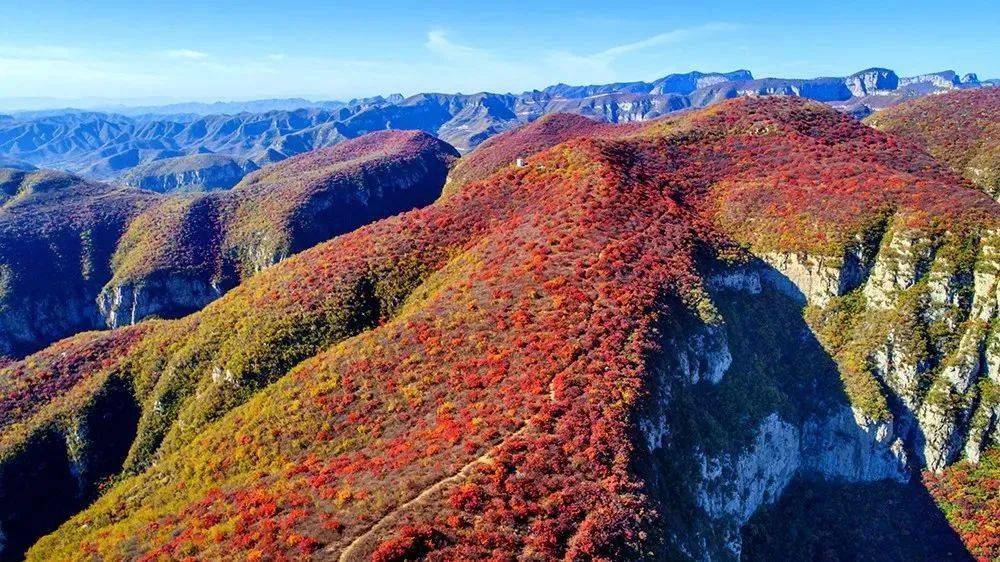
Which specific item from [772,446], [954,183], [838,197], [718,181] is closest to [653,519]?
[772,446]

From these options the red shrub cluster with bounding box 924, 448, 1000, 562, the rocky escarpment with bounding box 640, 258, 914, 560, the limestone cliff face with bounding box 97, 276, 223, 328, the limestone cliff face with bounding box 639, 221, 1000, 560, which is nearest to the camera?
the rocky escarpment with bounding box 640, 258, 914, 560

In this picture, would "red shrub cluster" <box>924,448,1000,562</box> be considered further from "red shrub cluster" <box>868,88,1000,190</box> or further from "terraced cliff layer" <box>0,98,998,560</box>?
"red shrub cluster" <box>868,88,1000,190</box>

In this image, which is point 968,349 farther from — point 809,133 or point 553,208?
point 809,133

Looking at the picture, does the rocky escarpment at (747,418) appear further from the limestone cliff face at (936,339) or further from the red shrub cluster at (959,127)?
the red shrub cluster at (959,127)

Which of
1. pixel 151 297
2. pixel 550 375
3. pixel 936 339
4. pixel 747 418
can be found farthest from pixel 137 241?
pixel 936 339

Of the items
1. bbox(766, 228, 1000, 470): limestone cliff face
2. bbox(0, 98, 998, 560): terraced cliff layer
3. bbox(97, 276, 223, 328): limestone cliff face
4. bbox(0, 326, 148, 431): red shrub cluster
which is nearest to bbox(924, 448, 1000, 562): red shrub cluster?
bbox(766, 228, 1000, 470): limestone cliff face

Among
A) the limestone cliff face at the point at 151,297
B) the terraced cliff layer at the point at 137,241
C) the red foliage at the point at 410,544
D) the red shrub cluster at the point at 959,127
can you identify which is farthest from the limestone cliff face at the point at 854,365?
the limestone cliff face at the point at 151,297
